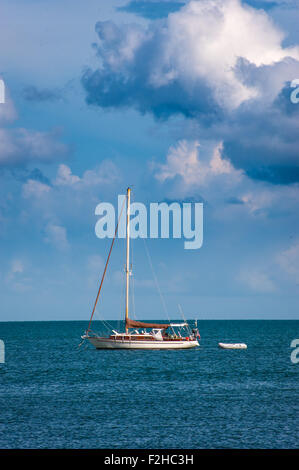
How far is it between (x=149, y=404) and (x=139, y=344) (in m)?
44.3

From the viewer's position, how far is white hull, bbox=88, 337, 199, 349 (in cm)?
9612

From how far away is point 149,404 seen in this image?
52.2m

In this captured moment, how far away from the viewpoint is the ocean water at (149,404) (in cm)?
3981

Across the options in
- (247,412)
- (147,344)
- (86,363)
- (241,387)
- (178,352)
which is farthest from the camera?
(178,352)

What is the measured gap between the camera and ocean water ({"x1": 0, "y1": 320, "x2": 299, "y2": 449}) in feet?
131

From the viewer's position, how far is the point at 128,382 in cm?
6631

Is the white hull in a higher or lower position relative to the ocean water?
higher

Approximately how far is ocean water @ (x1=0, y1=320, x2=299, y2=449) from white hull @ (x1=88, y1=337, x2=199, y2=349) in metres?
6.17

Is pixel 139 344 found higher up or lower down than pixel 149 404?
higher up

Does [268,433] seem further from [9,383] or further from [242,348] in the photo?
[242,348]

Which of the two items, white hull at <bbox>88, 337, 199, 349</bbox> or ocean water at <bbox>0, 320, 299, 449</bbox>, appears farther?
white hull at <bbox>88, 337, 199, 349</bbox>
